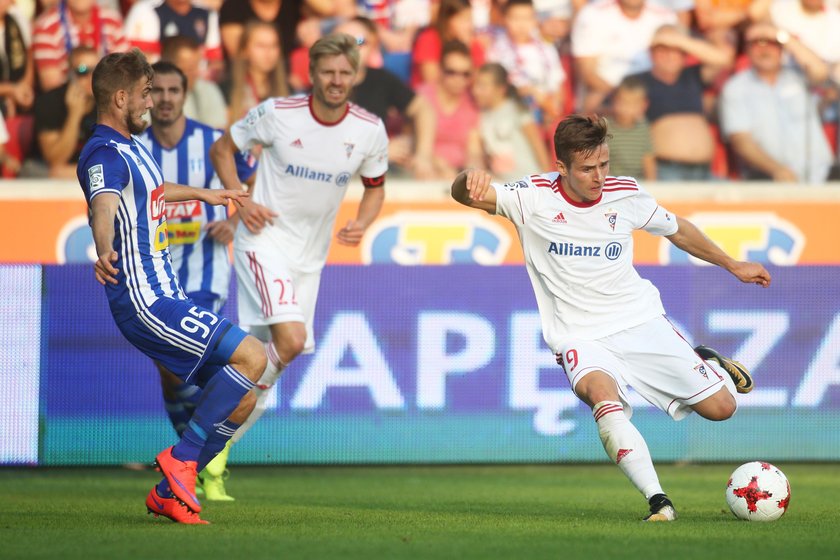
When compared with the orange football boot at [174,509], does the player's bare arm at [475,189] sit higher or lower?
higher

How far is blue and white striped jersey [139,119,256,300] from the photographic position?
26.7 ft

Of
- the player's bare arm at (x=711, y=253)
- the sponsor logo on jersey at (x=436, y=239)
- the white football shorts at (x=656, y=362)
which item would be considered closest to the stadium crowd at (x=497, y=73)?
the sponsor logo on jersey at (x=436, y=239)

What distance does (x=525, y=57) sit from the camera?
1269 cm

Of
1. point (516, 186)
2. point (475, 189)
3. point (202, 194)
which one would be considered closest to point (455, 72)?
point (516, 186)

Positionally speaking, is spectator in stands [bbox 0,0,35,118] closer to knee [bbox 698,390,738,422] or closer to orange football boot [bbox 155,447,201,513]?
orange football boot [bbox 155,447,201,513]

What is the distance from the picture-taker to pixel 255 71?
12086 mm

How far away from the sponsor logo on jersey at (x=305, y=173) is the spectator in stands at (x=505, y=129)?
4.64 meters

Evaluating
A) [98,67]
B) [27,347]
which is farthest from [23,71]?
[98,67]

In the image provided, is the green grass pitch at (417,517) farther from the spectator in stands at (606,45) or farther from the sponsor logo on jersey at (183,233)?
the spectator in stands at (606,45)

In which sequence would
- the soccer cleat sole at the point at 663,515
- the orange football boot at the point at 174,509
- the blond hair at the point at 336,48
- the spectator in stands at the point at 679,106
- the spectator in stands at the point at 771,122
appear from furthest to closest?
1. the spectator in stands at the point at 771,122
2. the spectator in stands at the point at 679,106
3. the blond hair at the point at 336,48
4. the soccer cleat sole at the point at 663,515
5. the orange football boot at the point at 174,509

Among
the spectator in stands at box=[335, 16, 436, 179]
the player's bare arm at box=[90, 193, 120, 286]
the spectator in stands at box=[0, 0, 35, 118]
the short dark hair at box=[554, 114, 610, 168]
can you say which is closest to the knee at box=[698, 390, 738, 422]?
the short dark hair at box=[554, 114, 610, 168]

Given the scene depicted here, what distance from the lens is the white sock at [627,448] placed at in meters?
6.28

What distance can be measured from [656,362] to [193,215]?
310 centimetres

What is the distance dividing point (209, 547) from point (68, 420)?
13.9ft
